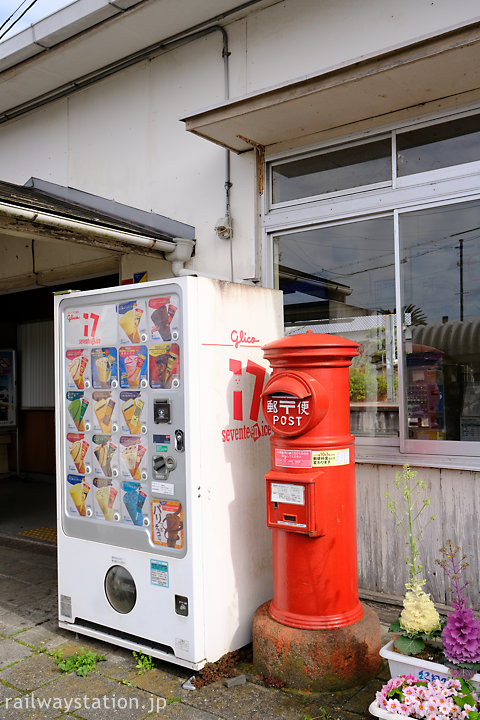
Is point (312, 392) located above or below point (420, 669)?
above

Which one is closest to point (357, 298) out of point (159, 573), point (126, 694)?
point (159, 573)

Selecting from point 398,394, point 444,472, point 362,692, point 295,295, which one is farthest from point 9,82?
point 362,692

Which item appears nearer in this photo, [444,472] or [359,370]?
[444,472]

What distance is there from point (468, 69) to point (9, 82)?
16.5 feet

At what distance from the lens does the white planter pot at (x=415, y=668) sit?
2.82 metres

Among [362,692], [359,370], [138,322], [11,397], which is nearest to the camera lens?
[362,692]

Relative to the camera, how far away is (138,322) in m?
3.81

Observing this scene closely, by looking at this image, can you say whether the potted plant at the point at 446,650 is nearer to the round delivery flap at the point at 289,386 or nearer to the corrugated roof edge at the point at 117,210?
the round delivery flap at the point at 289,386

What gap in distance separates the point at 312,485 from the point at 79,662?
1793 mm

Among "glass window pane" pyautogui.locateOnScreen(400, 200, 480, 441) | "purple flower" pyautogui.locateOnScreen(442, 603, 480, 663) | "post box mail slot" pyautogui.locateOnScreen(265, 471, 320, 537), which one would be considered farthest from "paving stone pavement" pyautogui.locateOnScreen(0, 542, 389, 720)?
"glass window pane" pyautogui.locateOnScreen(400, 200, 480, 441)

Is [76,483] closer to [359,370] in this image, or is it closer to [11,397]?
[359,370]

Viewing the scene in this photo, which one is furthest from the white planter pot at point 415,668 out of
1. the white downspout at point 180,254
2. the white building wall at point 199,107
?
the white downspout at point 180,254

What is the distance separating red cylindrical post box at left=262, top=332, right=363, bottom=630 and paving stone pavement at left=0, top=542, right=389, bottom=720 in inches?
15.2

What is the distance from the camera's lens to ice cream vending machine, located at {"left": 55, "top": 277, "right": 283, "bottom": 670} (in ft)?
11.7
